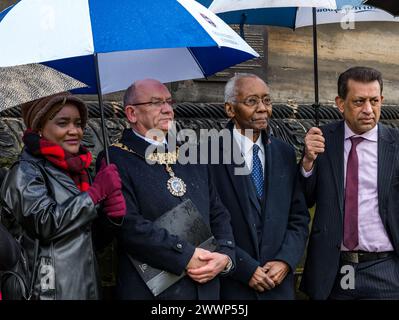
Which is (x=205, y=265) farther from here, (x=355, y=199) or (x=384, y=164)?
(x=384, y=164)

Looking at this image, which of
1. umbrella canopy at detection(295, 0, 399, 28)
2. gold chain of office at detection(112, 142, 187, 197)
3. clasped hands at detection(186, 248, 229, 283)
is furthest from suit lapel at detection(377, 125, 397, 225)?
umbrella canopy at detection(295, 0, 399, 28)

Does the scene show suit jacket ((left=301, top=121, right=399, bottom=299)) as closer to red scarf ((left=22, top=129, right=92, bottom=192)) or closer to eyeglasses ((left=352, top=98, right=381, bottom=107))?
eyeglasses ((left=352, top=98, right=381, bottom=107))

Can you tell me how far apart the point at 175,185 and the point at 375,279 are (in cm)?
113

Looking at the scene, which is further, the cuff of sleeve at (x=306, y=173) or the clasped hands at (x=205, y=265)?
the cuff of sleeve at (x=306, y=173)

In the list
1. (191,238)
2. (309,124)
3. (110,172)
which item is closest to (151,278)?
(191,238)

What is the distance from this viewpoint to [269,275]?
4.78 metres

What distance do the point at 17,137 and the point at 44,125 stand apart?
6.06ft

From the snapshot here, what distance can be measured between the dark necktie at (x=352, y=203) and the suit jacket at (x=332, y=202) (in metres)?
0.03

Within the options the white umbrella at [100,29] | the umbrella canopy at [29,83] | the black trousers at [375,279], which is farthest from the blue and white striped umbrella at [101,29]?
the black trousers at [375,279]

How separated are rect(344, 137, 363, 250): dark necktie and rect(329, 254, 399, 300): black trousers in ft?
0.41

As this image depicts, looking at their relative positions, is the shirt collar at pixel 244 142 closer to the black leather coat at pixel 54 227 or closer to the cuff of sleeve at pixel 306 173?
the cuff of sleeve at pixel 306 173

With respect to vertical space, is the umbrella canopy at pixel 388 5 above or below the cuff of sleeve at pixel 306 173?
above

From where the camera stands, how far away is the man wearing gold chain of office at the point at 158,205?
447cm

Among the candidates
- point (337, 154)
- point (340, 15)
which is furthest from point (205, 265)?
point (340, 15)
